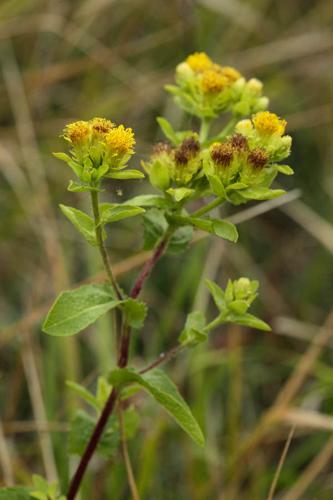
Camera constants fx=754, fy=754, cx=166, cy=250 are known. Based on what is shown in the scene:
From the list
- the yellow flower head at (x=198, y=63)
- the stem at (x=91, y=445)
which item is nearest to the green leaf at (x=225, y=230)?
the stem at (x=91, y=445)

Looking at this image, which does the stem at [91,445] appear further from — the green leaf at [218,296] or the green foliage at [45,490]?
the green leaf at [218,296]

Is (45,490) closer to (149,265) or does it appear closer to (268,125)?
(149,265)

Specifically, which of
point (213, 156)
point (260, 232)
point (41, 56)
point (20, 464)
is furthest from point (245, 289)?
point (41, 56)

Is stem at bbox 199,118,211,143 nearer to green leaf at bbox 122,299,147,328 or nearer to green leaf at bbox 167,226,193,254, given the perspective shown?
green leaf at bbox 167,226,193,254

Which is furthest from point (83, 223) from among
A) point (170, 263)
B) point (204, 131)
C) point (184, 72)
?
point (170, 263)

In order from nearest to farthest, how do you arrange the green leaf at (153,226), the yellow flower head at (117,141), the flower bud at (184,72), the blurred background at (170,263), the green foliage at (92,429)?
the yellow flower head at (117,141)
the green leaf at (153,226)
the green foliage at (92,429)
the flower bud at (184,72)
the blurred background at (170,263)

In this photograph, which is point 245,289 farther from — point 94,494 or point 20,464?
point 20,464
